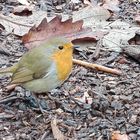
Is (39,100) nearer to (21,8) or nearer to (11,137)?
(11,137)

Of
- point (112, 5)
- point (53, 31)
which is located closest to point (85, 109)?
point (53, 31)

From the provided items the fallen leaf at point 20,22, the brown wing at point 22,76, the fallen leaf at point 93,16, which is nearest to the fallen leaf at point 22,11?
the fallen leaf at point 20,22

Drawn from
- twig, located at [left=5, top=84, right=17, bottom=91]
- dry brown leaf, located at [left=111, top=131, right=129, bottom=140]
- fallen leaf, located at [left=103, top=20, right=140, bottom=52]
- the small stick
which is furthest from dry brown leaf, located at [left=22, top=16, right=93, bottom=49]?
dry brown leaf, located at [left=111, top=131, right=129, bottom=140]

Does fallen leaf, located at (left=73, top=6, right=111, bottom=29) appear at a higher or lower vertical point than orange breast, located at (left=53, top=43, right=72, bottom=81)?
lower

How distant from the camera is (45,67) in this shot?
4.19m

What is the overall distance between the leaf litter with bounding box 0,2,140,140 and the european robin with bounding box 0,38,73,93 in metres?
0.21

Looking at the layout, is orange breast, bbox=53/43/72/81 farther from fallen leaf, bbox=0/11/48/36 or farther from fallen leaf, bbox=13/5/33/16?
fallen leaf, bbox=13/5/33/16

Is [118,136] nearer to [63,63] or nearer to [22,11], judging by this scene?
[63,63]

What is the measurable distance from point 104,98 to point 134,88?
0.29 m

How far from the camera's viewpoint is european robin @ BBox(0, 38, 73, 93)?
13.6 ft

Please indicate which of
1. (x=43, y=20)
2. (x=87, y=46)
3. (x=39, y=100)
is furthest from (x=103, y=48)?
(x=39, y=100)

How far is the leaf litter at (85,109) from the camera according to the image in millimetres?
3920

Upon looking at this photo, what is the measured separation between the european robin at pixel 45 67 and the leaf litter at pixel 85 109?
0.21 metres

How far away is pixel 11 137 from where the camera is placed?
3875 millimetres
